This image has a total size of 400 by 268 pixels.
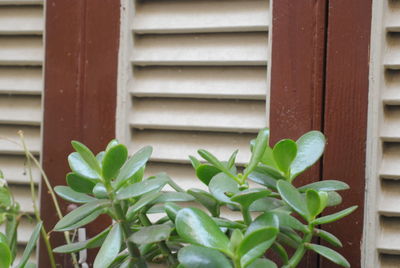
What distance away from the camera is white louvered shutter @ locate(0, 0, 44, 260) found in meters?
1.13

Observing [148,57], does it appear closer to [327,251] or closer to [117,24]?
[117,24]

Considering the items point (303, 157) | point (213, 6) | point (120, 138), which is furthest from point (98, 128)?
point (303, 157)

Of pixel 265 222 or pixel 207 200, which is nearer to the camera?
pixel 265 222

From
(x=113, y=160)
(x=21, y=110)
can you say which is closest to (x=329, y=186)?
(x=113, y=160)

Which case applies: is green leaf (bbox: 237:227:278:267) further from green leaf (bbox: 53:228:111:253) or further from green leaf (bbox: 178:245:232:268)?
green leaf (bbox: 53:228:111:253)

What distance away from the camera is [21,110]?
3.76 ft

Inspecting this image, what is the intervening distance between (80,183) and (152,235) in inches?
5.1

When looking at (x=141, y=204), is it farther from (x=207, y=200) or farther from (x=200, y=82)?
(x=200, y=82)

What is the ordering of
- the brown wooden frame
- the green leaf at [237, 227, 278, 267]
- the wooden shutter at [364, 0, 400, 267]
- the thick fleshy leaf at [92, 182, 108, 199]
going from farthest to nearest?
1. the brown wooden frame
2. the wooden shutter at [364, 0, 400, 267]
3. the thick fleshy leaf at [92, 182, 108, 199]
4. the green leaf at [237, 227, 278, 267]

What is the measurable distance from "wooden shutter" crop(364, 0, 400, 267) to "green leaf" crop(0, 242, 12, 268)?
49 centimetres

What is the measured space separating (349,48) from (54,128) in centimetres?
51

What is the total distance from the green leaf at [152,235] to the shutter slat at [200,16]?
396mm

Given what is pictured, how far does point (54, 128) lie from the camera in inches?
42.9

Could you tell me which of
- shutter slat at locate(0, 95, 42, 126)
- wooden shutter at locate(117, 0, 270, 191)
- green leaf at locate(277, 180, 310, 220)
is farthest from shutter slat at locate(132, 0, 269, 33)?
green leaf at locate(277, 180, 310, 220)
